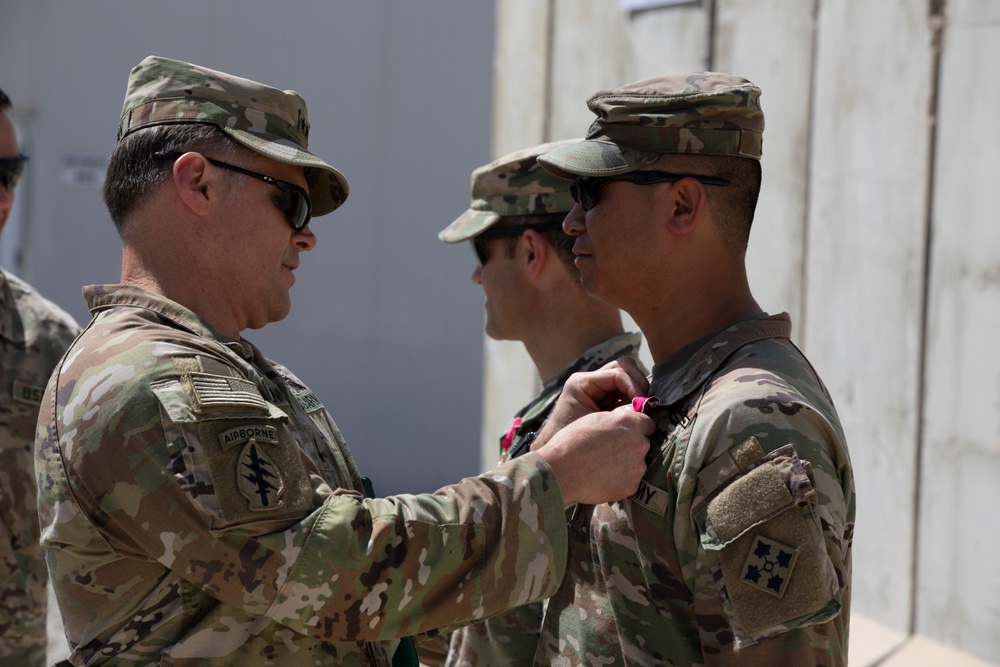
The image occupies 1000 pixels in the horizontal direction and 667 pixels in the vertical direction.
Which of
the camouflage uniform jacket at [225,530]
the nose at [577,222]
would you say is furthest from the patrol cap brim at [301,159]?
the nose at [577,222]

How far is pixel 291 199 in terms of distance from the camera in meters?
2.34

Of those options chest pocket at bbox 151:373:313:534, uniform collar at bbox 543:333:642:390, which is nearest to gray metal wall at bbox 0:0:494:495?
uniform collar at bbox 543:333:642:390

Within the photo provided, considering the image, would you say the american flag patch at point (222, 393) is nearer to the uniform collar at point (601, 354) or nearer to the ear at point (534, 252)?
the uniform collar at point (601, 354)

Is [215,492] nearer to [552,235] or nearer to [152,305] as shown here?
[152,305]

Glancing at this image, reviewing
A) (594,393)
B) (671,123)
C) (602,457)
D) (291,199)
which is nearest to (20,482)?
(291,199)

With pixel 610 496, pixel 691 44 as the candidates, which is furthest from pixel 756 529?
pixel 691 44

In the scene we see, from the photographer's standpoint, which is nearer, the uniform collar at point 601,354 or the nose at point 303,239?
the nose at point 303,239

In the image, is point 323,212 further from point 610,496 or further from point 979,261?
point 979,261

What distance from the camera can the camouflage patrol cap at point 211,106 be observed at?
2211 mm

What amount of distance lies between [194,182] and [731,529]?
129 centimetres

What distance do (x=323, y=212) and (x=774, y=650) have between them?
150cm

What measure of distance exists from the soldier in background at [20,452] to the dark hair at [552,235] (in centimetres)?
177

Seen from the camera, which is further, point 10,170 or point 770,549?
point 10,170

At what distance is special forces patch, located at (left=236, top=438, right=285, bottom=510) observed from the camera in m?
1.84
